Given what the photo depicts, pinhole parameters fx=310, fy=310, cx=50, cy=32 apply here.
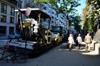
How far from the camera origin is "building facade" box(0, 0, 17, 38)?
51.0 meters

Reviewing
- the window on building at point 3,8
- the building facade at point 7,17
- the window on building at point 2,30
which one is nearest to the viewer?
the window on building at point 3,8

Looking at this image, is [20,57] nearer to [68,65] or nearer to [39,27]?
[68,65]

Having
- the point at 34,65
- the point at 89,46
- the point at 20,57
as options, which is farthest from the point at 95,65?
the point at 89,46

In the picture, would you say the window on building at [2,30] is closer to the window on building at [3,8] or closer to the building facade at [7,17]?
the building facade at [7,17]

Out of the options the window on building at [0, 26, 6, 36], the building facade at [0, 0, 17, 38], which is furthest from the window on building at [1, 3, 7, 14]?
the window on building at [0, 26, 6, 36]

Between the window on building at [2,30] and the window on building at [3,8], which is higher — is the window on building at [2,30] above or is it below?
below

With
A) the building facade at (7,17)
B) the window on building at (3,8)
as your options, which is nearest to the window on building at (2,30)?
the building facade at (7,17)

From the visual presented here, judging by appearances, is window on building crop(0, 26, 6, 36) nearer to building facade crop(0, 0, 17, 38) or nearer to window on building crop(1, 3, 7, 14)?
building facade crop(0, 0, 17, 38)

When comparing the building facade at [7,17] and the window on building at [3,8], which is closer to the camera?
the window on building at [3,8]

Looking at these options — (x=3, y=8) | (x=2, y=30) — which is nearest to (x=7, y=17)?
(x=3, y=8)

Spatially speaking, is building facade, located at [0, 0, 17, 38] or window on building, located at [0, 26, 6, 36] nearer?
building facade, located at [0, 0, 17, 38]

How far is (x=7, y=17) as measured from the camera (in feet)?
176

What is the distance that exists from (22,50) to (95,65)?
5283 millimetres

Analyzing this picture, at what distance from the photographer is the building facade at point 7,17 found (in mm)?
51031
